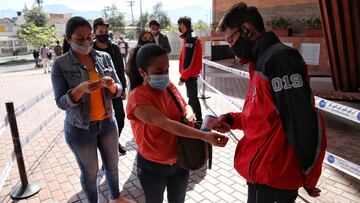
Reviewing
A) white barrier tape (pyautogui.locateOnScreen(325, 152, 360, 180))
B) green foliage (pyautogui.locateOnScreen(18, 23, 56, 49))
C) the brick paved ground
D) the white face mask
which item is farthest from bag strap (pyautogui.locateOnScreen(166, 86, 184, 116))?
green foliage (pyautogui.locateOnScreen(18, 23, 56, 49))

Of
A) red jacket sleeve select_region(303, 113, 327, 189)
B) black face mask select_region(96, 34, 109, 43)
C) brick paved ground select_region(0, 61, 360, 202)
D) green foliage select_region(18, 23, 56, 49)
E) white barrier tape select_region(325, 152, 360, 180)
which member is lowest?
brick paved ground select_region(0, 61, 360, 202)

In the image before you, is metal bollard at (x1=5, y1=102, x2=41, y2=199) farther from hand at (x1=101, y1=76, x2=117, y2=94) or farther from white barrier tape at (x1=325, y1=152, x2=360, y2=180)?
white barrier tape at (x1=325, y1=152, x2=360, y2=180)

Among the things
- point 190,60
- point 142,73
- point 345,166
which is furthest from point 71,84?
point 190,60

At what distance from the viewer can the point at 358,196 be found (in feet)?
11.0

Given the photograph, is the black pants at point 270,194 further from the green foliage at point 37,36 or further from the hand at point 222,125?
the green foliage at point 37,36

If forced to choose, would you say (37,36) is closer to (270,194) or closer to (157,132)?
(157,132)

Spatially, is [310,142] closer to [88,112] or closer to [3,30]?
[88,112]

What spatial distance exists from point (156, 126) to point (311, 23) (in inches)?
542

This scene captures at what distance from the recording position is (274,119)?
1.54 metres

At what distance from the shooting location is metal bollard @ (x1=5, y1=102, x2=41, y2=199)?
3387 millimetres

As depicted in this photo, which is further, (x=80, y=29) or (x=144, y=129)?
(x=80, y=29)

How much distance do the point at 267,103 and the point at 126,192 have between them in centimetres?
258

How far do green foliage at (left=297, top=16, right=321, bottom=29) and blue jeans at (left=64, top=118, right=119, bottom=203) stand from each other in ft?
41.9

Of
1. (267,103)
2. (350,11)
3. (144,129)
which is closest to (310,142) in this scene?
(267,103)
